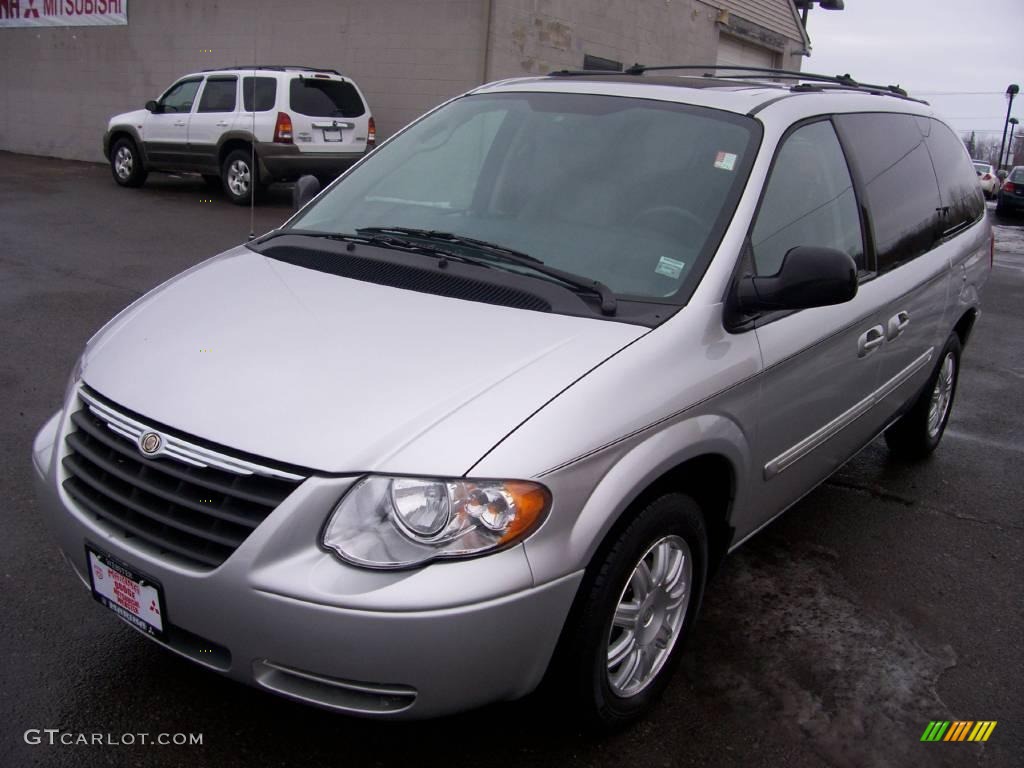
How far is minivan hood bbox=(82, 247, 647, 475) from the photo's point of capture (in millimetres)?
2285

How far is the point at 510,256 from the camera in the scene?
10.3 ft

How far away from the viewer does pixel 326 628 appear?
2158 mm

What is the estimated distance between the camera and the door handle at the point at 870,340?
370 cm

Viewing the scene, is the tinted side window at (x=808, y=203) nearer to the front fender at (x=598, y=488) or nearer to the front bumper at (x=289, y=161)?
the front fender at (x=598, y=488)

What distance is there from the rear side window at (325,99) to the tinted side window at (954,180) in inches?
410

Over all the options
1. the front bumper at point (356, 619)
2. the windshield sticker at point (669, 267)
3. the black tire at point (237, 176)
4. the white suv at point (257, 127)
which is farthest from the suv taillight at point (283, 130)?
the front bumper at point (356, 619)

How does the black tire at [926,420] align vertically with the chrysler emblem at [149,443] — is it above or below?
below

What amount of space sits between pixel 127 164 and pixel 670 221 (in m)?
14.9

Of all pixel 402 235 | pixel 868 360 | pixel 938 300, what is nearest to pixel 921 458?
pixel 938 300

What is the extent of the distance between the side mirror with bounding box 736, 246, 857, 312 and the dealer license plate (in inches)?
73.9

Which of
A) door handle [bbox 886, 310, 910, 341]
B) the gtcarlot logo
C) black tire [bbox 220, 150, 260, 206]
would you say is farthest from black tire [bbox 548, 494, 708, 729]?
black tire [bbox 220, 150, 260, 206]

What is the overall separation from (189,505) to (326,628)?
483 mm

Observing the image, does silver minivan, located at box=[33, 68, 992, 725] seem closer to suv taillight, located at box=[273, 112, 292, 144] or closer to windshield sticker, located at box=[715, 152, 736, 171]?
windshield sticker, located at box=[715, 152, 736, 171]

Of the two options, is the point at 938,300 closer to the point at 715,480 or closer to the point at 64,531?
the point at 715,480
